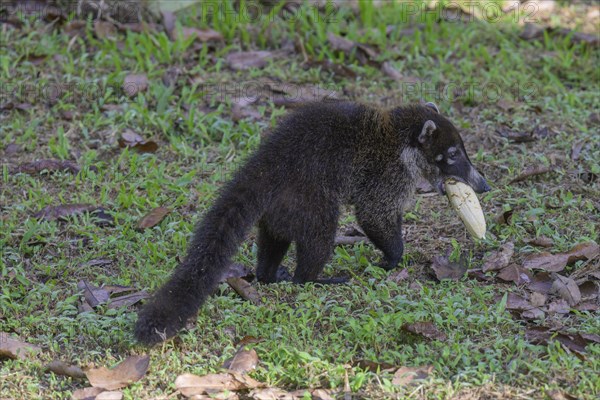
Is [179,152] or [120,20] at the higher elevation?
[120,20]

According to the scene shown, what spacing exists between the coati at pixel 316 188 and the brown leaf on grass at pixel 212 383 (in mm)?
359

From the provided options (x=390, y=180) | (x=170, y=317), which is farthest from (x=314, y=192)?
(x=170, y=317)

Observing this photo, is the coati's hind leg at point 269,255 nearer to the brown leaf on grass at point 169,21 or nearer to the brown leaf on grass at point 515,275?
the brown leaf on grass at point 515,275

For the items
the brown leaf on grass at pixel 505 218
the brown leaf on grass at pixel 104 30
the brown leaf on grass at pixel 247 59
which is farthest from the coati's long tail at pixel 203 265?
the brown leaf on grass at pixel 104 30

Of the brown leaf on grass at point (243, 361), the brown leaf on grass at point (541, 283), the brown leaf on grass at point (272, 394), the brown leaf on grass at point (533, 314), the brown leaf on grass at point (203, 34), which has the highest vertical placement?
the brown leaf on grass at point (203, 34)

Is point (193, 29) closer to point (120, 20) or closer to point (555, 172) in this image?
point (120, 20)

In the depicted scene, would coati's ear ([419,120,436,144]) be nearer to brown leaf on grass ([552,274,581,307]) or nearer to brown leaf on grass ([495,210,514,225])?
brown leaf on grass ([495,210,514,225])

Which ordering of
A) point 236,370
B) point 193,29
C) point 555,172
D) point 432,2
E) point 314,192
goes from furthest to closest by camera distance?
point 432,2, point 193,29, point 555,172, point 314,192, point 236,370

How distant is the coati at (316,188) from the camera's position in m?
5.32

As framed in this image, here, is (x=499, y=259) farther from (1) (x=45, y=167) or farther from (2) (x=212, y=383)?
(1) (x=45, y=167)

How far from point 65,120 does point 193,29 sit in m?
1.80

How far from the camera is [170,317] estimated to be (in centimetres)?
503

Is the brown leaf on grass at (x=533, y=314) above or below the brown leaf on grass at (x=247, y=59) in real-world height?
below

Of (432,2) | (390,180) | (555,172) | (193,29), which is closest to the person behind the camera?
(390,180)
